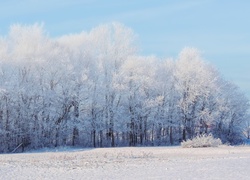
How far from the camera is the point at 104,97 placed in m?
55.4

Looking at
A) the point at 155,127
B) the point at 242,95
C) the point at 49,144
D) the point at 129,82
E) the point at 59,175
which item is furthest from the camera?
the point at 242,95

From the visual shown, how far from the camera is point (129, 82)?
2239 inches

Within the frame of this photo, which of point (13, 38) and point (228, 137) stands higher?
point (13, 38)

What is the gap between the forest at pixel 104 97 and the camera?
4897 centimetres

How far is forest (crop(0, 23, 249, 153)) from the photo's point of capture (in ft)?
161

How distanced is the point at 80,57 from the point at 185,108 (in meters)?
15.6

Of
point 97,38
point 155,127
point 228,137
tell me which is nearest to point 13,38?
point 97,38

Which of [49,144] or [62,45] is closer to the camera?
[49,144]

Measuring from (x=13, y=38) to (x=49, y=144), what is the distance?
Answer: 12.8 m

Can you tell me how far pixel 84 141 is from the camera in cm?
5334

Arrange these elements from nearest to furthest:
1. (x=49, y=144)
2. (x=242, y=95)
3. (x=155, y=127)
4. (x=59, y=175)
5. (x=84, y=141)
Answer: (x=59, y=175)
(x=49, y=144)
(x=84, y=141)
(x=155, y=127)
(x=242, y=95)

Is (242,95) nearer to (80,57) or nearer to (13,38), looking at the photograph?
(80,57)

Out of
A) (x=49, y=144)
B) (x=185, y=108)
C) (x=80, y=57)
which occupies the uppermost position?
(x=80, y=57)

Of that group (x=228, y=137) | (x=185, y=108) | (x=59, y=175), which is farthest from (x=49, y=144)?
(x=59, y=175)
